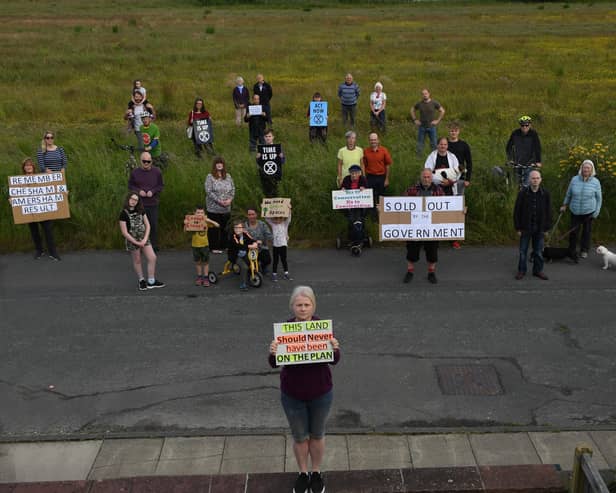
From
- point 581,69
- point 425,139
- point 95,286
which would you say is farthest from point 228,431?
point 581,69

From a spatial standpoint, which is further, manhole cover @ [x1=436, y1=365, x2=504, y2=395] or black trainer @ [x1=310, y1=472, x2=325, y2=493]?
manhole cover @ [x1=436, y1=365, x2=504, y2=395]

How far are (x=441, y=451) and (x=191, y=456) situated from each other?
7.75 feet

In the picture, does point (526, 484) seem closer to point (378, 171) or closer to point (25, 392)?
point (25, 392)

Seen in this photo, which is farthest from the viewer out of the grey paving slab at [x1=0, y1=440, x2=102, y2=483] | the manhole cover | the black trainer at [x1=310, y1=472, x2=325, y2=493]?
the manhole cover

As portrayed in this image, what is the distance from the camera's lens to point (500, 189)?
1408cm

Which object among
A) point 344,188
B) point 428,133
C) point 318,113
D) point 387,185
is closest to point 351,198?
point 344,188

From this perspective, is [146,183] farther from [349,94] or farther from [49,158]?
[349,94]

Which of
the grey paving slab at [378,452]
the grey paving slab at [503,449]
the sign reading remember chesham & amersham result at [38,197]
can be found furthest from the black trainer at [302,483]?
the sign reading remember chesham & amersham result at [38,197]

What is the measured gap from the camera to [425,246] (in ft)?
38.2

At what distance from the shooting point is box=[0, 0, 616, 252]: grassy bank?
14.1m

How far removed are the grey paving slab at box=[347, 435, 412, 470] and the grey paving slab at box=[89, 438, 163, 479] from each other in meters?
1.86

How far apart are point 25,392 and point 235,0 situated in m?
79.2

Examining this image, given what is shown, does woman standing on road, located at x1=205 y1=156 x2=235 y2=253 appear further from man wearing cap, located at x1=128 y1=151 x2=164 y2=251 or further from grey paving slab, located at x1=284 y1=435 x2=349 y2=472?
grey paving slab, located at x1=284 y1=435 x2=349 y2=472

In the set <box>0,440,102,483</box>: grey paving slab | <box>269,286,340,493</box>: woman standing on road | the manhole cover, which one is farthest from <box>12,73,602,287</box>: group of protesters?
<box>269,286,340,493</box>: woman standing on road
